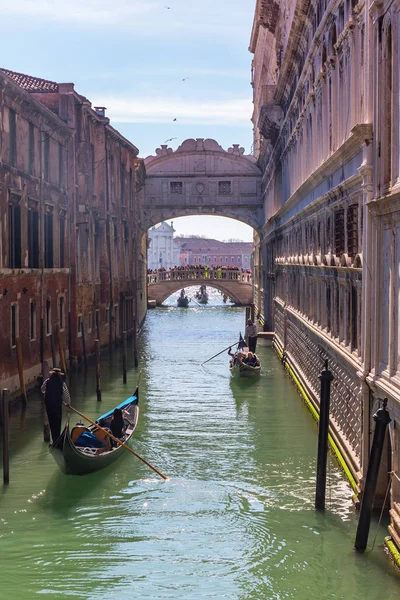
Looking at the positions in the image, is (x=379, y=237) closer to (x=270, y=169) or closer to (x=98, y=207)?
(x=98, y=207)

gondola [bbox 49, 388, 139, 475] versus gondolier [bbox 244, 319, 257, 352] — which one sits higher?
gondolier [bbox 244, 319, 257, 352]

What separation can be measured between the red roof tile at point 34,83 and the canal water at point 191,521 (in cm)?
856

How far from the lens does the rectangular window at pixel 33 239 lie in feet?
56.4

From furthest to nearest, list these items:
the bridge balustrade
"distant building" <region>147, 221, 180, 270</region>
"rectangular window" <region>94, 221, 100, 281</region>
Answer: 1. "distant building" <region>147, 221, 180, 270</region>
2. the bridge balustrade
3. "rectangular window" <region>94, 221, 100, 281</region>

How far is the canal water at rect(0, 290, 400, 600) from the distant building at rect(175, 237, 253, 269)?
11402cm

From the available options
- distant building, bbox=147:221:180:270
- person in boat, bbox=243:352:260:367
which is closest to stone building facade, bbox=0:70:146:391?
person in boat, bbox=243:352:260:367

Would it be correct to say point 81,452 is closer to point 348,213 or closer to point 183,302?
point 348,213

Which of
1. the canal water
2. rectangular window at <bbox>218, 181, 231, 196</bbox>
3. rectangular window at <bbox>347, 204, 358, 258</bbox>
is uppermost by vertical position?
rectangular window at <bbox>218, 181, 231, 196</bbox>

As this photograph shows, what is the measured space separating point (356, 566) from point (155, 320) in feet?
111

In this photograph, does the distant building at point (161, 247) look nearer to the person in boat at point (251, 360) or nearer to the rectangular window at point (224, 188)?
the rectangular window at point (224, 188)

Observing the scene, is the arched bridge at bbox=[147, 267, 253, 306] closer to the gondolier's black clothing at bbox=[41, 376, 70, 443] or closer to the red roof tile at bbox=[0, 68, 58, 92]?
the red roof tile at bbox=[0, 68, 58, 92]

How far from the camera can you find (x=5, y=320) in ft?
50.0

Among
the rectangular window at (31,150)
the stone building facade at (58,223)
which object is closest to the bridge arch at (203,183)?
the stone building facade at (58,223)

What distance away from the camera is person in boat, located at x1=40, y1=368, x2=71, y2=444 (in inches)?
474
